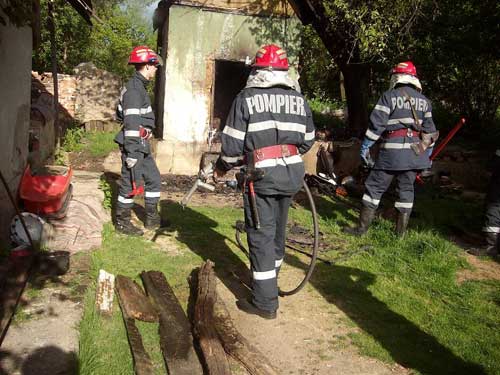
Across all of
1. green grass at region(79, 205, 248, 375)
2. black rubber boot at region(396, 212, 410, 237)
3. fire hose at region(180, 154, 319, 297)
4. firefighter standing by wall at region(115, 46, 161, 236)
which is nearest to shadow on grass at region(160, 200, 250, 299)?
green grass at region(79, 205, 248, 375)

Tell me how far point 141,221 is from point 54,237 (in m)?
1.53

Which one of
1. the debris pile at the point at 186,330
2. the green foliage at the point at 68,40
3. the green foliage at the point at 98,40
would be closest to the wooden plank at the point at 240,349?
the debris pile at the point at 186,330

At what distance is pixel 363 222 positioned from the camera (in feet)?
21.5

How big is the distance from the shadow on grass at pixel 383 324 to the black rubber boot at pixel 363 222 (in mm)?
1192

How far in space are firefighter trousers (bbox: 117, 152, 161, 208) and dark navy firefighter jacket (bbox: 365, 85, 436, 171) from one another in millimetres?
2779

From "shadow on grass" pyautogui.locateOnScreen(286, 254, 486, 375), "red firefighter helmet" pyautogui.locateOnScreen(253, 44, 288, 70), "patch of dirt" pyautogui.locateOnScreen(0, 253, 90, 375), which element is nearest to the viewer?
"patch of dirt" pyautogui.locateOnScreen(0, 253, 90, 375)

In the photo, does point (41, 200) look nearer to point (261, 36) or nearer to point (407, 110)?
point (407, 110)

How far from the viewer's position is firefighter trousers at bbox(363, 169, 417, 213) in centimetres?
626

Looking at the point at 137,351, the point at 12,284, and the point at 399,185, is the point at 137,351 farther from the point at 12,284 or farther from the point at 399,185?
the point at 399,185

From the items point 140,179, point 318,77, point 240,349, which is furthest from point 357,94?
point 318,77

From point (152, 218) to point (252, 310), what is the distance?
249 centimetres

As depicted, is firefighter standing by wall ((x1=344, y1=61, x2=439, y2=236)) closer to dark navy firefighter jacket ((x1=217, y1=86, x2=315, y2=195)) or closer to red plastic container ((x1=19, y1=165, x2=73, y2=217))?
dark navy firefighter jacket ((x1=217, y1=86, x2=315, y2=195))

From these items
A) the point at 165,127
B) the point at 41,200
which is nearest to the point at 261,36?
the point at 165,127

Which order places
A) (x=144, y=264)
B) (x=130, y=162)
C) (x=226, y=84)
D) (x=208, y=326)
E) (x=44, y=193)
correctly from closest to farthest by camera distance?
(x=208, y=326), (x=144, y=264), (x=44, y=193), (x=130, y=162), (x=226, y=84)
